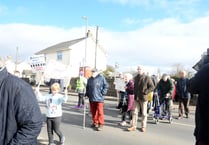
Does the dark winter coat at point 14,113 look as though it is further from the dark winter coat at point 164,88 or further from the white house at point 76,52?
the white house at point 76,52

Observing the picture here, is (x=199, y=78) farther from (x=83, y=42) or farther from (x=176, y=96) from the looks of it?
(x=83, y=42)

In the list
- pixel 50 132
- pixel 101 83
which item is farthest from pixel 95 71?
pixel 50 132

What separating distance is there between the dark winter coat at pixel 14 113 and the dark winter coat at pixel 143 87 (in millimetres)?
8014

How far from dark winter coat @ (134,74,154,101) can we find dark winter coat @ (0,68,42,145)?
8.01 m

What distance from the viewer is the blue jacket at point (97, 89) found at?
441 inches

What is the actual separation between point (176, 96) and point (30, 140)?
42.3ft

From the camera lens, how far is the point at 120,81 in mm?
14203

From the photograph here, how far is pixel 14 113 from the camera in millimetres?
3047

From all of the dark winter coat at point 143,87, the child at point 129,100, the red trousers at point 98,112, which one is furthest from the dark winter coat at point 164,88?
the red trousers at point 98,112

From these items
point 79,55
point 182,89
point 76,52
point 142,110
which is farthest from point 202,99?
point 79,55

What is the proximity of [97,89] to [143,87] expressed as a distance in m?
1.41

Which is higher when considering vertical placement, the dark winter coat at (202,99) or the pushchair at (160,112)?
the dark winter coat at (202,99)

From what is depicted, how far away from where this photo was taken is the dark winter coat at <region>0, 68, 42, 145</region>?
3037 mm

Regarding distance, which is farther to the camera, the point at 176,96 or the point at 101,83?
the point at 176,96
